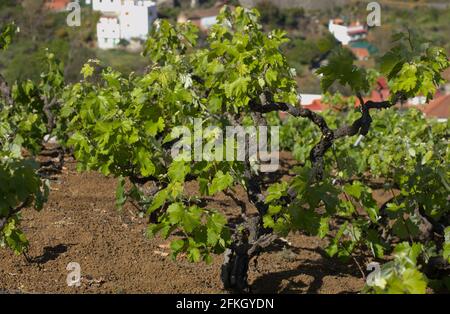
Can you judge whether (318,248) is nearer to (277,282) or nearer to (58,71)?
(277,282)

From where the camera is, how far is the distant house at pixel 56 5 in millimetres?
51553

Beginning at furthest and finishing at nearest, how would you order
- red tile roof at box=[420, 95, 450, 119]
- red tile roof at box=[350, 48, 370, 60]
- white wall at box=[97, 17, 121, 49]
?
red tile roof at box=[350, 48, 370, 60] < white wall at box=[97, 17, 121, 49] < red tile roof at box=[420, 95, 450, 119]

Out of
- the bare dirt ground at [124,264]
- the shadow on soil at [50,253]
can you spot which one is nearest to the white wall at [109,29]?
the bare dirt ground at [124,264]

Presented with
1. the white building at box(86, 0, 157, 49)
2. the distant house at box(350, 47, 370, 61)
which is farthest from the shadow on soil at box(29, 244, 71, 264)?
the distant house at box(350, 47, 370, 61)

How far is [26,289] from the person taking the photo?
17.0 ft

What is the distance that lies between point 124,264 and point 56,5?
176 feet

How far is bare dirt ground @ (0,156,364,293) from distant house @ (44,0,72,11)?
44.7 meters

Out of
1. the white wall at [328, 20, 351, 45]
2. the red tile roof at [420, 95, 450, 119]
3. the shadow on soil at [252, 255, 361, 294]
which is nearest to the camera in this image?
the shadow on soil at [252, 255, 361, 294]

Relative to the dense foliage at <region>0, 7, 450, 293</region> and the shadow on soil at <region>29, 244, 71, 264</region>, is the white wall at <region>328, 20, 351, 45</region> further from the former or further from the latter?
the shadow on soil at <region>29, 244, 71, 264</region>

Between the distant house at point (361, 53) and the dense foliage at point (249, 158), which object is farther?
the distant house at point (361, 53)

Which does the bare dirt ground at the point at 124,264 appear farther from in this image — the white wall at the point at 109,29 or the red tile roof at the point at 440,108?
the white wall at the point at 109,29

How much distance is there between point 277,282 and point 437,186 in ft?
4.78

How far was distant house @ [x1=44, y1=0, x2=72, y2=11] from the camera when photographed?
51.6 metres

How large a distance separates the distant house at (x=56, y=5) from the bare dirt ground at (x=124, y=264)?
4470 cm
